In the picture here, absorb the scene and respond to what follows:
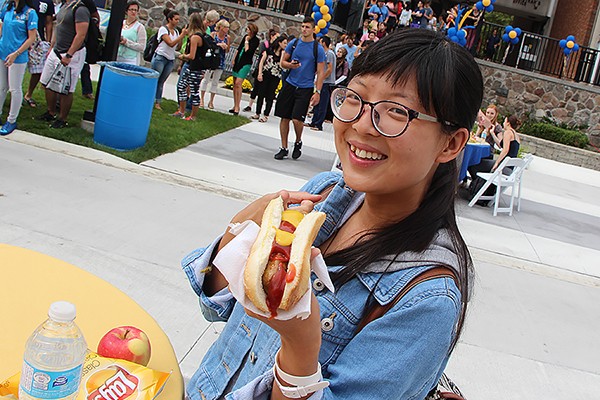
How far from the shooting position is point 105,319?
2068 mm

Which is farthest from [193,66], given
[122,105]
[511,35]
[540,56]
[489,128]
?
[540,56]

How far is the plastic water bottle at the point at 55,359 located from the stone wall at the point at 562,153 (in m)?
16.5

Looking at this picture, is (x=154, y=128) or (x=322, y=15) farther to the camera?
(x=322, y=15)

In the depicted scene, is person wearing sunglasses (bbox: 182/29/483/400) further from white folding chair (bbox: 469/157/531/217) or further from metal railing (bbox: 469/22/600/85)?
metal railing (bbox: 469/22/600/85)

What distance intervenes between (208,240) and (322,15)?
1199cm

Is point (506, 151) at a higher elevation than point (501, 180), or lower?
higher

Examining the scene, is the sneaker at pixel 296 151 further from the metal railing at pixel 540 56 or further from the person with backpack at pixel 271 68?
the metal railing at pixel 540 56

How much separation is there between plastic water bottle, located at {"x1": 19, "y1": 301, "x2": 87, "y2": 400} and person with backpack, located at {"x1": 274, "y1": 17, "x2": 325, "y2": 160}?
7.99 meters

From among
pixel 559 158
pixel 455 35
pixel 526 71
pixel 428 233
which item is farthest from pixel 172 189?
Answer: pixel 526 71

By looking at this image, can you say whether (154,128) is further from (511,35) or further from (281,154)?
(511,35)

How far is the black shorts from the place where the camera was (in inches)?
377

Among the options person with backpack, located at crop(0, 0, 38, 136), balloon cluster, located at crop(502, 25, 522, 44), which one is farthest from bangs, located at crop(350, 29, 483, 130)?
balloon cluster, located at crop(502, 25, 522, 44)

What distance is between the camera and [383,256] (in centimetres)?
154

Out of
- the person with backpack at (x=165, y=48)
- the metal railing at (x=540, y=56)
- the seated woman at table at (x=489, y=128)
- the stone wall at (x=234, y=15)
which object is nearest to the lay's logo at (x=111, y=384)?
the person with backpack at (x=165, y=48)
